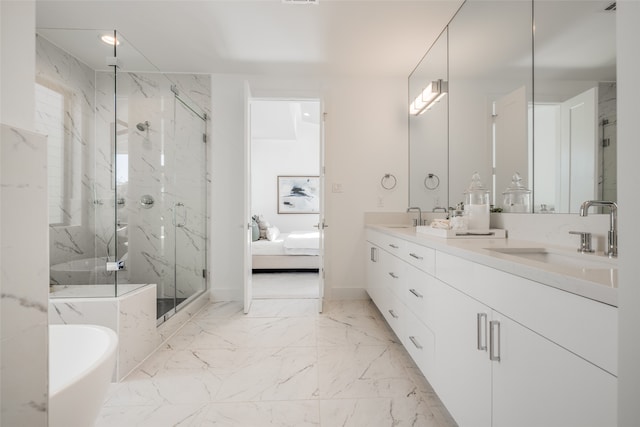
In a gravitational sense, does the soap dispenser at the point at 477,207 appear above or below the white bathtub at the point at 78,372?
above

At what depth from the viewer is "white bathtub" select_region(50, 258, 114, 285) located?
1991mm

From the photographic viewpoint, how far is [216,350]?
6.93 ft

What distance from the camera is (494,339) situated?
0.97 m

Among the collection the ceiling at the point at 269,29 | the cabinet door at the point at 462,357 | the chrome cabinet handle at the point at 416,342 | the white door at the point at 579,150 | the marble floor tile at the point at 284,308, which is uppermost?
the ceiling at the point at 269,29

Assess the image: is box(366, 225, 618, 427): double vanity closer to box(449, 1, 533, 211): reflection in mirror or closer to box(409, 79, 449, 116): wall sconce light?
Result: box(449, 1, 533, 211): reflection in mirror

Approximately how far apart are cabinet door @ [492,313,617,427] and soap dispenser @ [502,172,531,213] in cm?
97

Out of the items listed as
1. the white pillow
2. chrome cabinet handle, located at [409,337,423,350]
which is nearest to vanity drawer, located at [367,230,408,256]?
chrome cabinet handle, located at [409,337,423,350]

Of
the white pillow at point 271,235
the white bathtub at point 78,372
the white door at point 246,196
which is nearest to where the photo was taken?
the white bathtub at point 78,372

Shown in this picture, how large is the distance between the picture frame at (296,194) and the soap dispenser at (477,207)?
4.41 m

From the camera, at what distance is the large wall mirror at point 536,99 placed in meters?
1.21

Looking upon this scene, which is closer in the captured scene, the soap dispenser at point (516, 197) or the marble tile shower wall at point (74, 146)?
the soap dispenser at point (516, 197)

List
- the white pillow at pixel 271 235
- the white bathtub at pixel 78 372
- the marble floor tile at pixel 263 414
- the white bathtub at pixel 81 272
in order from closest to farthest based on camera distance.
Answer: the white bathtub at pixel 78 372
the marble floor tile at pixel 263 414
the white bathtub at pixel 81 272
the white pillow at pixel 271 235

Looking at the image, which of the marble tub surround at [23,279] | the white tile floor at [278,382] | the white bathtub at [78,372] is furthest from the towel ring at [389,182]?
the marble tub surround at [23,279]

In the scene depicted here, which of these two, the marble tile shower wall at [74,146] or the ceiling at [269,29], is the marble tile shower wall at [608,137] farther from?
the marble tile shower wall at [74,146]
